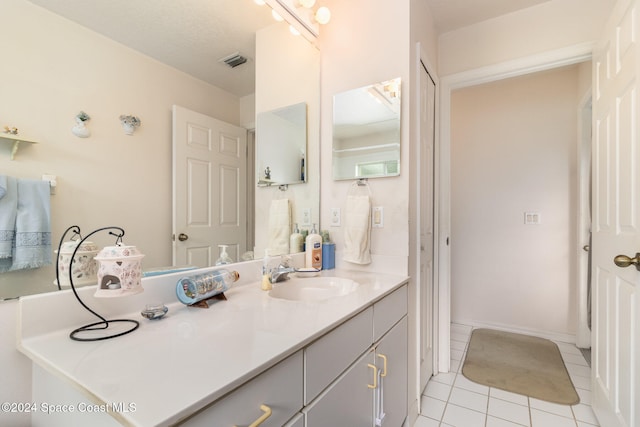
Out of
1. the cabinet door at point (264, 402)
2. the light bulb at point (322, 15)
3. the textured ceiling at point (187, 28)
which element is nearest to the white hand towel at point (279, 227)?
the textured ceiling at point (187, 28)

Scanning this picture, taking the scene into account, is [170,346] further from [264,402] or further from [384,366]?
[384,366]

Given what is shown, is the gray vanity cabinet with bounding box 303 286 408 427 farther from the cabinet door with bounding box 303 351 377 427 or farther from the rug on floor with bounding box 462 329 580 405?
the rug on floor with bounding box 462 329 580 405

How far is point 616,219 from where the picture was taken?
131cm

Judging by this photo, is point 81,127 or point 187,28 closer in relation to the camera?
point 81,127

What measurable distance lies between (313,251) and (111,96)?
1052 millimetres

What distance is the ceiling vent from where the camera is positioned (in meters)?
1.25

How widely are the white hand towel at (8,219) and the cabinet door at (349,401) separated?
79 cm

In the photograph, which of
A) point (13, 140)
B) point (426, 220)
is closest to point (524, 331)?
point (426, 220)

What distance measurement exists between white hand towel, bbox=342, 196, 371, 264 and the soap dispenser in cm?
63

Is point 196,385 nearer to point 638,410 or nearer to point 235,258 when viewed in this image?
point 235,258

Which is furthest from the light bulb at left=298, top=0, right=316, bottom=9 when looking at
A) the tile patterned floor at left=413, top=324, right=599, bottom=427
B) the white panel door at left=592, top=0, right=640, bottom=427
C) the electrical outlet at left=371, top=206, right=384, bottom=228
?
the tile patterned floor at left=413, top=324, right=599, bottom=427

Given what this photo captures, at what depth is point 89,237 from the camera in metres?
0.81

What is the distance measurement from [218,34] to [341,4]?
2.83 ft

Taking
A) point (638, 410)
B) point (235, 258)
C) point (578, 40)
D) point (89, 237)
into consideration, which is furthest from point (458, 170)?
point (89, 237)
